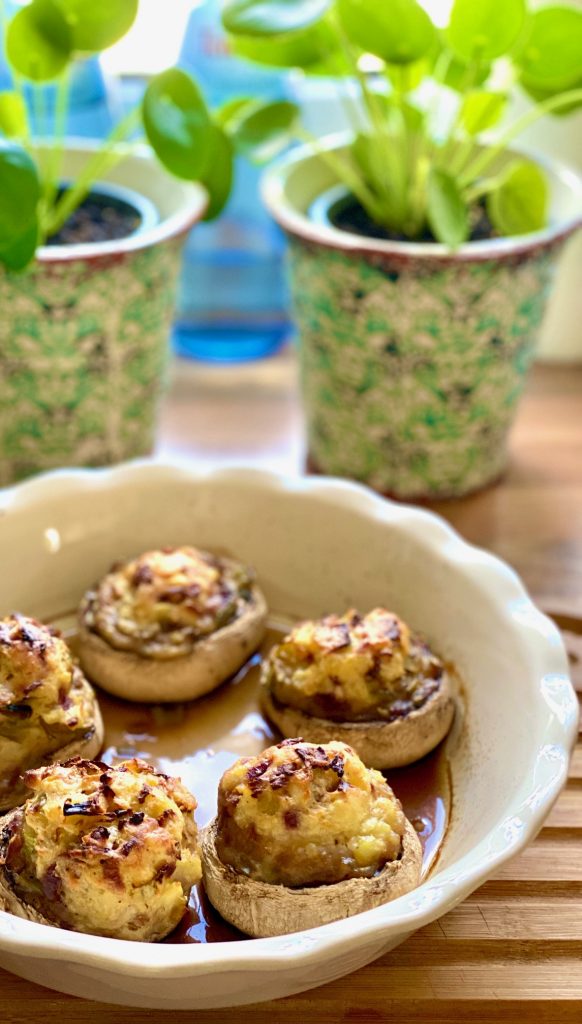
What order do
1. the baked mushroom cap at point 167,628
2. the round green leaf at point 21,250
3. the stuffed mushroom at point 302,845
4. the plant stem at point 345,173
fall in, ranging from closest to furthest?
the stuffed mushroom at point 302,845 < the baked mushroom cap at point 167,628 < the round green leaf at point 21,250 < the plant stem at point 345,173

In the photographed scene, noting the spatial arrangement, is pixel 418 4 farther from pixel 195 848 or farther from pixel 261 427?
pixel 195 848

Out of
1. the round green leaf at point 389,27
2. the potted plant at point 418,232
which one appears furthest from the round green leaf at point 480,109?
the round green leaf at point 389,27

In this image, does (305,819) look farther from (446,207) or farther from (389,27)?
(389,27)

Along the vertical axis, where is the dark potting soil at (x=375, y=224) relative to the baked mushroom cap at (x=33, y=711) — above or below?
above

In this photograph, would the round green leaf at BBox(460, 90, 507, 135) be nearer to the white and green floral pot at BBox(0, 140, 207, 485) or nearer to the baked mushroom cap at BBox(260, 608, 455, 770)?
the white and green floral pot at BBox(0, 140, 207, 485)

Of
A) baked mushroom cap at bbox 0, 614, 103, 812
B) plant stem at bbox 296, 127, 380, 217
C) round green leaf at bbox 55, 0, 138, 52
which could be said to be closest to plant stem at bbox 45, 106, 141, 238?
round green leaf at bbox 55, 0, 138, 52

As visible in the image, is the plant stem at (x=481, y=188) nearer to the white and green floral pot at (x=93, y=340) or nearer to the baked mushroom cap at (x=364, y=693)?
the white and green floral pot at (x=93, y=340)

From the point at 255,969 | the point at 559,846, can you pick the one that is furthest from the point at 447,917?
the point at 255,969
